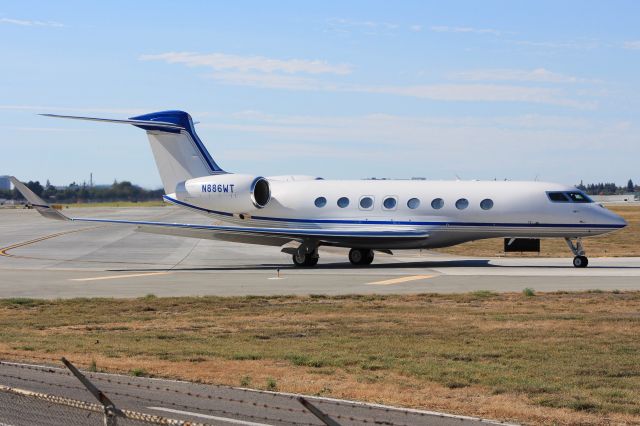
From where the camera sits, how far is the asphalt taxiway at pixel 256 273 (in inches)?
1051

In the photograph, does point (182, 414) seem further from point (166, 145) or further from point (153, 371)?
point (166, 145)

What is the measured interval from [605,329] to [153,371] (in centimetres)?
864

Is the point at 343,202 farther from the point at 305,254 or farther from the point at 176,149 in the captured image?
the point at 176,149

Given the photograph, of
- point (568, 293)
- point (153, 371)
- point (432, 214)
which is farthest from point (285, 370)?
point (432, 214)

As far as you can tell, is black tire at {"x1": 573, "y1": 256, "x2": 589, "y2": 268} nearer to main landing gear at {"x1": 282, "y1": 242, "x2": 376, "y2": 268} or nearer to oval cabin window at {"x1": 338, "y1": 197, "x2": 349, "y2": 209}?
oval cabin window at {"x1": 338, "y1": 197, "x2": 349, "y2": 209}

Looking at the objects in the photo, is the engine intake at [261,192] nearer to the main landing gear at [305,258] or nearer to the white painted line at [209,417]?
the main landing gear at [305,258]

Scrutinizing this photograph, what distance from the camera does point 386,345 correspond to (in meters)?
16.5

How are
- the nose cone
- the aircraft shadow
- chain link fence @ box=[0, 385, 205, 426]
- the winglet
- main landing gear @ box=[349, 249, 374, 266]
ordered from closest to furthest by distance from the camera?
chain link fence @ box=[0, 385, 205, 426] < the winglet < the nose cone < the aircraft shadow < main landing gear @ box=[349, 249, 374, 266]

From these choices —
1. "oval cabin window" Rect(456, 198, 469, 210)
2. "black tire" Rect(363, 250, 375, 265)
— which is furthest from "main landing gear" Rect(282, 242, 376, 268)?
"oval cabin window" Rect(456, 198, 469, 210)

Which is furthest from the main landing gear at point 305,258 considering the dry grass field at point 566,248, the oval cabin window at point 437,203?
the dry grass field at point 566,248

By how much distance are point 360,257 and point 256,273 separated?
5.40 metres

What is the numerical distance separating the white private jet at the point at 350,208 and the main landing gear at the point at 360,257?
0.12 ft

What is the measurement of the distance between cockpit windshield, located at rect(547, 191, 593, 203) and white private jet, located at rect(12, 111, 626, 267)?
3 cm

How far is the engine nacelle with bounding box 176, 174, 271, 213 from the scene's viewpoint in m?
37.0
